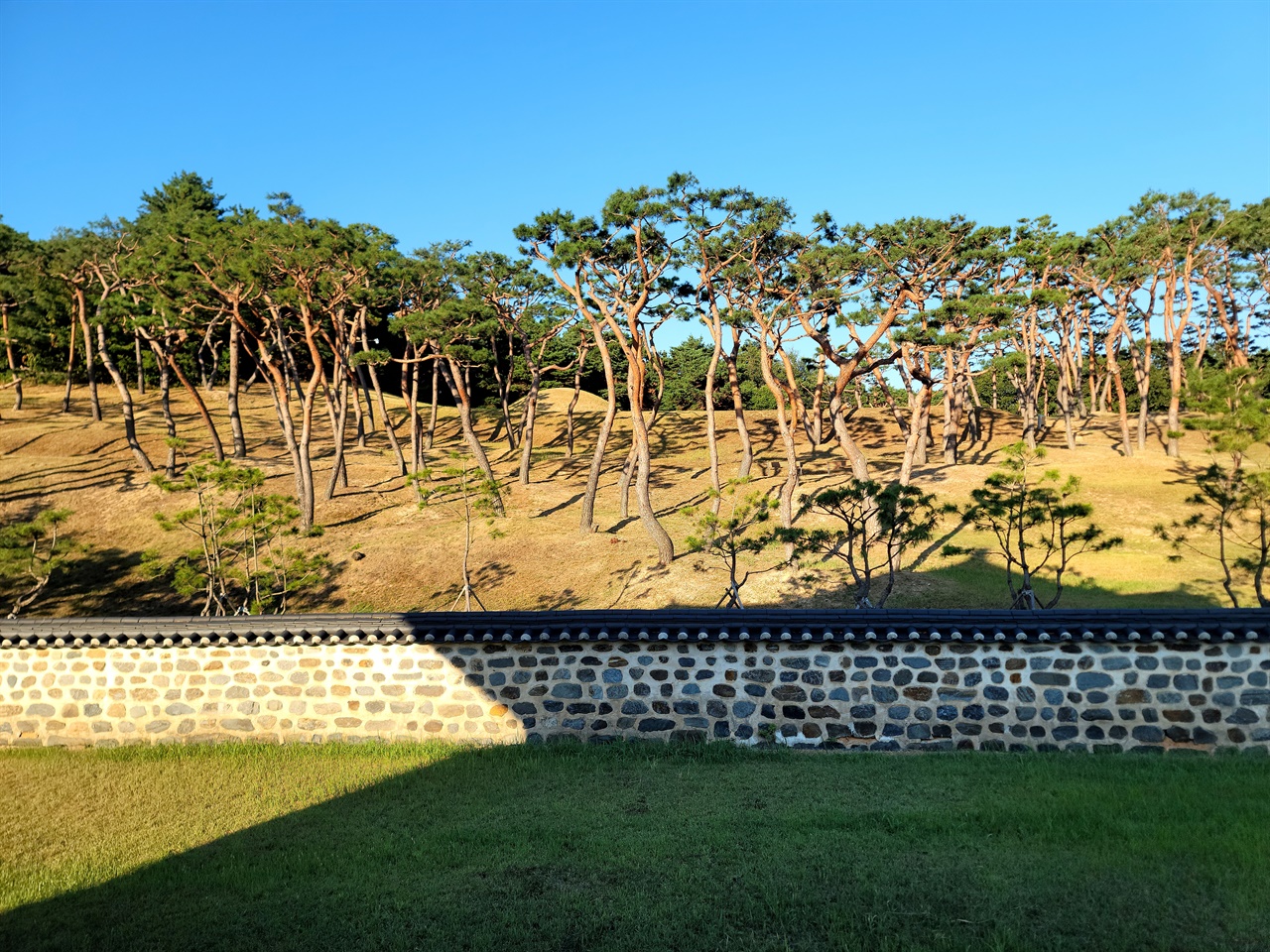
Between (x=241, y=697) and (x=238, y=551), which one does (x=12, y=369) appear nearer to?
(x=238, y=551)

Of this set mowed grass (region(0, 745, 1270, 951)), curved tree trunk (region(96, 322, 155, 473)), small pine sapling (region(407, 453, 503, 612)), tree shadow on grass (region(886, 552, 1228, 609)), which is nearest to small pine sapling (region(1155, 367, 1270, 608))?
tree shadow on grass (region(886, 552, 1228, 609))

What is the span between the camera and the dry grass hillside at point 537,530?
23031mm

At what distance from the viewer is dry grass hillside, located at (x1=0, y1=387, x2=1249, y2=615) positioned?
23031mm

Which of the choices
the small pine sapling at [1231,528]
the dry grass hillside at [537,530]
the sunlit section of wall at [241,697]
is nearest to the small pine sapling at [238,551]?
the dry grass hillside at [537,530]

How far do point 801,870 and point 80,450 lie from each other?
41.3 m

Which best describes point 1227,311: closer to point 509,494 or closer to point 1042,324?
point 1042,324

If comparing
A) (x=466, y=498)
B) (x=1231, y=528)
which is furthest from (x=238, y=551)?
(x=1231, y=528)

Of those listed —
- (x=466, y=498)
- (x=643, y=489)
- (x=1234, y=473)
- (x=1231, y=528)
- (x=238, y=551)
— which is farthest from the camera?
(x=643, y=489)

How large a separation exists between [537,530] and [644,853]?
22821 mm

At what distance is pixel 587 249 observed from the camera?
2491 centimetres

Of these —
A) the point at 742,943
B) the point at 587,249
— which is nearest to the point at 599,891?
the point at 742,943

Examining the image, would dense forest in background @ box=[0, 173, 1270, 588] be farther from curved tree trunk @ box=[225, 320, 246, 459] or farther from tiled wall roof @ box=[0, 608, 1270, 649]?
tiled wall roof @ box=[0, 608, 1270, 649]

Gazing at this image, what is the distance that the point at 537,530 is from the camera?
29.7 metres

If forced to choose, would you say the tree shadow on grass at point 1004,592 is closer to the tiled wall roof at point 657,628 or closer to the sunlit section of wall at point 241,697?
the tiled wall roof at point 657,628
